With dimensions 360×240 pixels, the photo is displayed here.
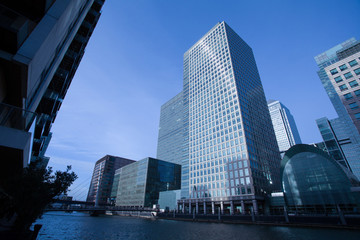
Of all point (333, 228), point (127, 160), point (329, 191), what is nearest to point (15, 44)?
point (333, 228)

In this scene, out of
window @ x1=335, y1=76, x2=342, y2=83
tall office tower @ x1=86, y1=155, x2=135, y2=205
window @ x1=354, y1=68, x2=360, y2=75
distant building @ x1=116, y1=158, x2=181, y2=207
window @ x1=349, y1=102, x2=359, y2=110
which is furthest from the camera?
tall office tower @ x1=86, y1=155, x2=135, y2=205

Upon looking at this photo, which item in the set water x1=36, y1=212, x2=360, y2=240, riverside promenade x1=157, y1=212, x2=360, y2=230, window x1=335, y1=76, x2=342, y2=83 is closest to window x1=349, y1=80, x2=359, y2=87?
window x1=335, y1=76, x2=342, y2=83

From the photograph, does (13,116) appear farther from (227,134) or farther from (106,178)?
(106,178)

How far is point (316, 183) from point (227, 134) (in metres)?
35.6

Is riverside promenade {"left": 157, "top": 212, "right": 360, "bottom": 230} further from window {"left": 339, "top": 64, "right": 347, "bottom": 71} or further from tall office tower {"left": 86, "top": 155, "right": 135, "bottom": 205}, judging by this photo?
tall office tower {"left": 86, "top": 155, "right": 135, "bottom": 205}

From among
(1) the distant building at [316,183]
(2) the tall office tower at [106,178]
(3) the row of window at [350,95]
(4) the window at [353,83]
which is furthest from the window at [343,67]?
(2) the tall office tower at [106,178]

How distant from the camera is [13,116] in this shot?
26.3 feet

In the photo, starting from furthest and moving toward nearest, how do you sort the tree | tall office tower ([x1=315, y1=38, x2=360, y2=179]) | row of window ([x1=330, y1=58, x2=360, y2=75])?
tall office tower ([x1=315, y1=38, x2=360, y2=179]) < row of window ([x1=330, y1=58, x2=360, y2=75]) < the tree

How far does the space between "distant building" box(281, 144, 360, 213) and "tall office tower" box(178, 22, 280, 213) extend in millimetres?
12170

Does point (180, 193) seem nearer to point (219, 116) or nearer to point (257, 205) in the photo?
point (257, 205)

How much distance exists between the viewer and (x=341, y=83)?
63031 mm

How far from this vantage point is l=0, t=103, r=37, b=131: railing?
7.41 meters

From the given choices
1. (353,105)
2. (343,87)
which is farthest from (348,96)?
(343,87)

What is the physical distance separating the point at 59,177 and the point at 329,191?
215 ft
